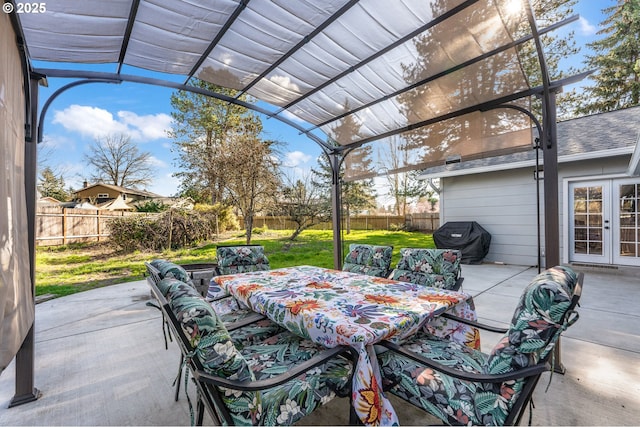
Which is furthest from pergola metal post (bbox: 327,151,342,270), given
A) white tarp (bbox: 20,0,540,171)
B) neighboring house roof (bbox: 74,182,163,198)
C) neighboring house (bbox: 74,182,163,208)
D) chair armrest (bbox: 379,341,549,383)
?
neighboring house roof (bbox: 74,182,163,198)

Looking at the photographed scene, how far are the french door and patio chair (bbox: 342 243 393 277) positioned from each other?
5.83m

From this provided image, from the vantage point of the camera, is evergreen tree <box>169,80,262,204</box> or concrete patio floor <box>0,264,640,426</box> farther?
evergreen tree <box>169,80,262,204</box>

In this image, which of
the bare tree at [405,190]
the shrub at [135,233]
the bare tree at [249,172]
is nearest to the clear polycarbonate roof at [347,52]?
the bare tree at [249,172]

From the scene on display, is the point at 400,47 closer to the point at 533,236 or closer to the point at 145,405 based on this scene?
the point at 145,405

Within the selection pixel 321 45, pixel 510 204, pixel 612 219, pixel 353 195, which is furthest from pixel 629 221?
pixel 353 195

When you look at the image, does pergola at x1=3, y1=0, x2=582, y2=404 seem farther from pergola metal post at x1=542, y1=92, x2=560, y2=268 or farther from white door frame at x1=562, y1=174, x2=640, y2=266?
white door frame at x1=562, y1=174, x2=640, y2=266

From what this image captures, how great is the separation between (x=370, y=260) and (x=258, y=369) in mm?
2074

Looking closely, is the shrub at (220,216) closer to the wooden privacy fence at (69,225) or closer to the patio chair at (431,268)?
the wooden privacy fence at (69,225)

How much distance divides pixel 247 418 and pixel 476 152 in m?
3.40

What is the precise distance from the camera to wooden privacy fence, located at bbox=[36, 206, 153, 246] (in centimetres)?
758

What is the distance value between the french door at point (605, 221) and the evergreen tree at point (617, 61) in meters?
8.91

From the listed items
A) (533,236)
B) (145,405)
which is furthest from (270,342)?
(533,236)

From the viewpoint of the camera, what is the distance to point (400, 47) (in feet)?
8.55

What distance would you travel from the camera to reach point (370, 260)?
3.45m
